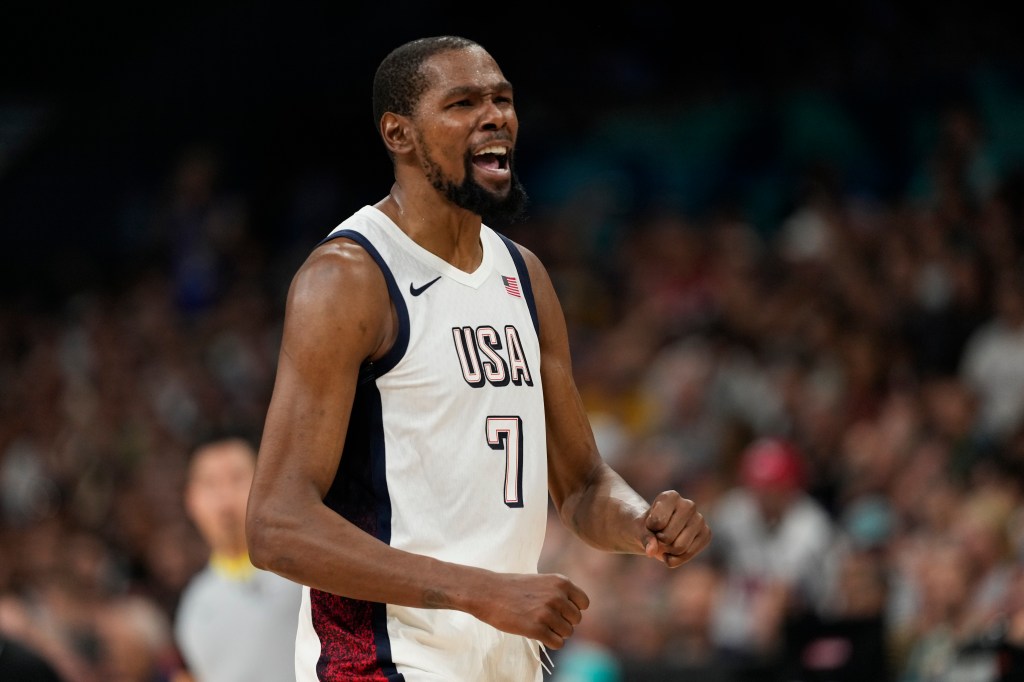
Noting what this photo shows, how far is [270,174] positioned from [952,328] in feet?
26.4

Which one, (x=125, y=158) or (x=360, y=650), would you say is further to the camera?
(x=125, y=158)

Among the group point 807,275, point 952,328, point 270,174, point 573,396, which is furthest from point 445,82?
point 270,174

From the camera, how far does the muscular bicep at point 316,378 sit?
3.57 metres

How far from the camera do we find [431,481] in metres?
3.70

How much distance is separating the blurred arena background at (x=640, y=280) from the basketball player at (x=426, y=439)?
11.4 ft

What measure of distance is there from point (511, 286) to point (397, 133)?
502 millimetres

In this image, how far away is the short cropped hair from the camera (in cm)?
394

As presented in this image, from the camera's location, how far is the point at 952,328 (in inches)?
364

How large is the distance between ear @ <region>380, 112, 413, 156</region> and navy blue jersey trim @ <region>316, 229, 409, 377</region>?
12.0 inches

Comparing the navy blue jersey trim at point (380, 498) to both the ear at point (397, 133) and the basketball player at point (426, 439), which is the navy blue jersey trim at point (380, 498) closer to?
the basketball player at point (426, 439)

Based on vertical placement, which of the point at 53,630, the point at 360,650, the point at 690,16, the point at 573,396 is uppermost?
the point at 690,16

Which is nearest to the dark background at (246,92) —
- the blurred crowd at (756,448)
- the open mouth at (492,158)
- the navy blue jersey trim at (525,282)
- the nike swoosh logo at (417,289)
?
the blurred crowd at (756,448)

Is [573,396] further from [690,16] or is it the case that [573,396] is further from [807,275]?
[690,16]

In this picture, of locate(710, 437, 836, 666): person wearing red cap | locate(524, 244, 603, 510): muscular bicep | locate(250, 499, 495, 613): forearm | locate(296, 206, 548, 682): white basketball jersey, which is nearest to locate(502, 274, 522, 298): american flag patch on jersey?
locate(524, 244, 603, 510): muscular bicep
